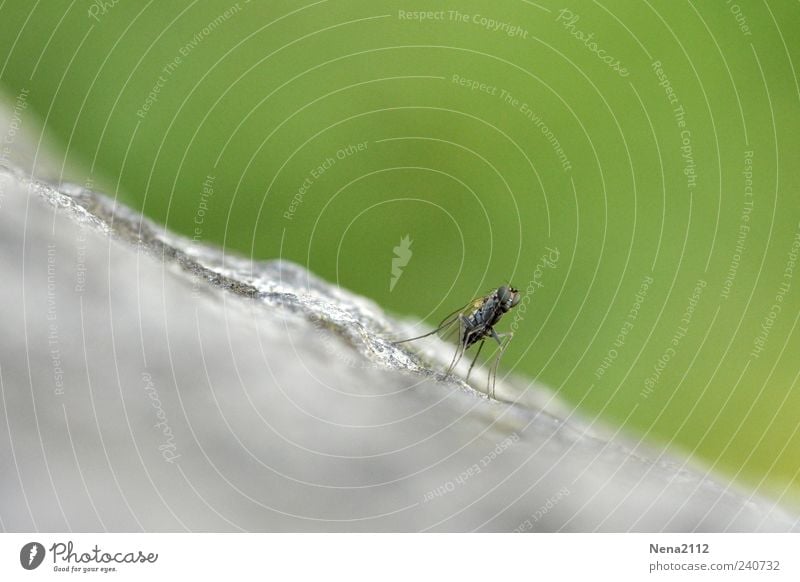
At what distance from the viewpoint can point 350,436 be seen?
0.85 m

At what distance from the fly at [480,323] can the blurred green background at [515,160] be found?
0.02 meters

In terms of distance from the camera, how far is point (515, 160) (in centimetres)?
95

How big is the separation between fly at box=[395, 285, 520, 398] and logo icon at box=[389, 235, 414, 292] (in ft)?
0.28

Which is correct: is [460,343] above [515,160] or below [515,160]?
below

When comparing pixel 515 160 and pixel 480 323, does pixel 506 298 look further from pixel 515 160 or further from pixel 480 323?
pixel 515 160

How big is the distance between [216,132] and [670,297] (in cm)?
70

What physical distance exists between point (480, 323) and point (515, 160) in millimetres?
266

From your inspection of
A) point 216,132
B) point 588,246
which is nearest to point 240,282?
point 216,132
